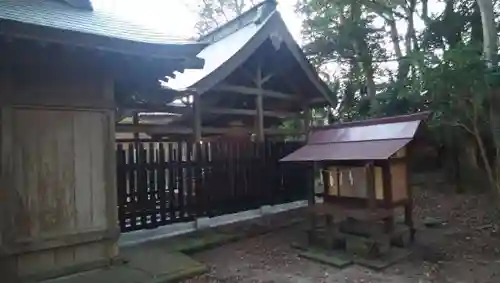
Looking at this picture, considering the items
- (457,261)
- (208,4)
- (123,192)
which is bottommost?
(457,261)

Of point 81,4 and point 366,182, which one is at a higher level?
point 81,4

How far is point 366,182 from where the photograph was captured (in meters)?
5.82

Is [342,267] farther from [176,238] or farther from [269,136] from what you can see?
[269,136]

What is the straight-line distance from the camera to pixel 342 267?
5219 mm

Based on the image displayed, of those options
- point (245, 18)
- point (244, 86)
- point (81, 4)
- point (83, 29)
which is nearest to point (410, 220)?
point (244, 86)

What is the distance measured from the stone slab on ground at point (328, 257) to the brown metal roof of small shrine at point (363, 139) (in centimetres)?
137

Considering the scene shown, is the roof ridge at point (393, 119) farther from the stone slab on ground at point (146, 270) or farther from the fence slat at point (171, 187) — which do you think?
the stone slab on ground at point (146, 270)

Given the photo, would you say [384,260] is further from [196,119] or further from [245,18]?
[245,18]

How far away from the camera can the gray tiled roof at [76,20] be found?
4.00m

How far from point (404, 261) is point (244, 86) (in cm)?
495

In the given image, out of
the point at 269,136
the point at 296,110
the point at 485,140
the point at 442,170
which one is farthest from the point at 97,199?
the point at 442,170

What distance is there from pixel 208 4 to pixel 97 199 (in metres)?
19.8

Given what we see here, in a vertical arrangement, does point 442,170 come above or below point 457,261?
above

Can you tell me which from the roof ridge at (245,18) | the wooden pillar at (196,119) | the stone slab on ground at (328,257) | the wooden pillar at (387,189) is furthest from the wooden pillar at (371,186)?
the roof ridge at (245,18)
